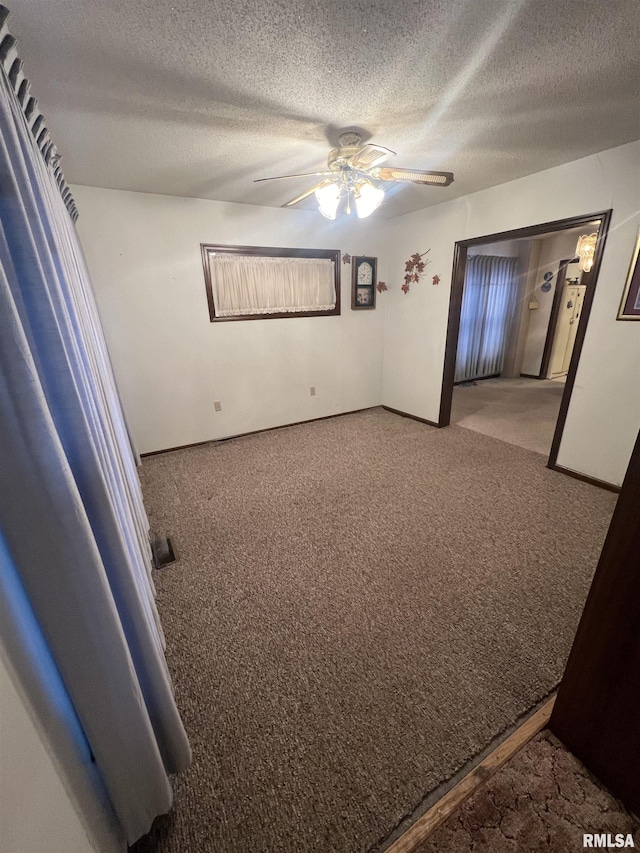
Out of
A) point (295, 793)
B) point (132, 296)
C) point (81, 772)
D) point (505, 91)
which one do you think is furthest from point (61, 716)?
point (132, 296)

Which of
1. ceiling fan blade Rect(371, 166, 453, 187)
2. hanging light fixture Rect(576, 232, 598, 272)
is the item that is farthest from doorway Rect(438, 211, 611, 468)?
ceiling fan blade Rect(371, 166, 453, 187)

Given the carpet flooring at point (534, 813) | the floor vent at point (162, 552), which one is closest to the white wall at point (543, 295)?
the carpet flooring at point (534, 813)

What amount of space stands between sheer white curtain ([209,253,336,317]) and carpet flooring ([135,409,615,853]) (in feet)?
5.57

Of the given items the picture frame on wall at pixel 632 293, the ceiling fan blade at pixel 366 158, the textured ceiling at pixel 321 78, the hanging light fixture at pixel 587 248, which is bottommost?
the picture frame on wall at pixel 632 293

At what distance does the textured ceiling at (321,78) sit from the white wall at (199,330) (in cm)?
62

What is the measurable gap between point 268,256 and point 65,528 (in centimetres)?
331

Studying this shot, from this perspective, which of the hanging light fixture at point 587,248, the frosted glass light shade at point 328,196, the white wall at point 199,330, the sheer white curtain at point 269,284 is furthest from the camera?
the hanging light fixture at point 587,248

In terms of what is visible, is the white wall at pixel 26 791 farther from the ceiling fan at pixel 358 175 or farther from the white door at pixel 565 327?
the white door at pixel 565 327

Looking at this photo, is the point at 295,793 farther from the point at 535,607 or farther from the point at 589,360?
the point at 589,360

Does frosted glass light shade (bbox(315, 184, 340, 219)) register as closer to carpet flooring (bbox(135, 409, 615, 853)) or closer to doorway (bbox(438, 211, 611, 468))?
carpet flooring (bbox(135, 409, 615, 853))

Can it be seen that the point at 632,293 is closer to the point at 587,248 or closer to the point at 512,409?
the point at 512,409

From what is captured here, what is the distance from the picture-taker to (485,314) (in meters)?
5.61

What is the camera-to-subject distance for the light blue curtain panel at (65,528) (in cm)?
58

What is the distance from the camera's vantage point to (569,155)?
226cm
